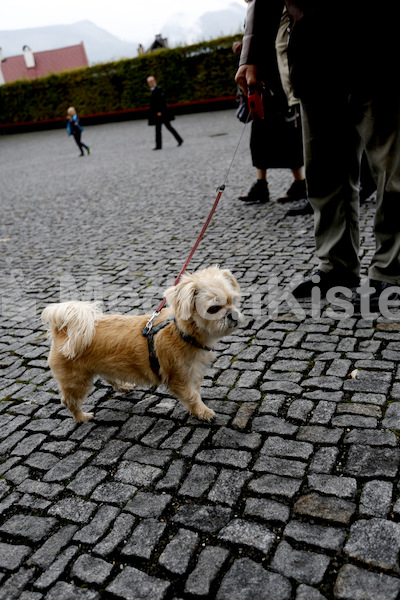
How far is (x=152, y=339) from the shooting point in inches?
120

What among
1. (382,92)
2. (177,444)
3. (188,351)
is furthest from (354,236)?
(177,444)

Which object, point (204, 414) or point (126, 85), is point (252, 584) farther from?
point (126, 85)

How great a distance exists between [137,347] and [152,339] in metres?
0.10

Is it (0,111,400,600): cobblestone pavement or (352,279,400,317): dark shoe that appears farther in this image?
(352,279,400,317): dark shoe

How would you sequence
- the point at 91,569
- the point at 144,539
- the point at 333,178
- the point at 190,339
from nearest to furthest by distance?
the point at 91,569
the point at 144,539
the point at 190,339
the point at 333,178

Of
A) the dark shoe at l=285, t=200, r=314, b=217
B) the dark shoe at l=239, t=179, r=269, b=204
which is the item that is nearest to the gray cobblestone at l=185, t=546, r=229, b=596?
the dark shoe at l=285, t=200, r=314, b=217

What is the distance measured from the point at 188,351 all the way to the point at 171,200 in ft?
21.7

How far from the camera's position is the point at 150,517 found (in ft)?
7.72

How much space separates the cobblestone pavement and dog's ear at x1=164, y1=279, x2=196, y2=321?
2.36 ft

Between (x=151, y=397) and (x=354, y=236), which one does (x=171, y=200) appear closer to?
(x=354, y=236)

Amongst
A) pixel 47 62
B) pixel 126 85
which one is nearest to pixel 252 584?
pixel 126 85

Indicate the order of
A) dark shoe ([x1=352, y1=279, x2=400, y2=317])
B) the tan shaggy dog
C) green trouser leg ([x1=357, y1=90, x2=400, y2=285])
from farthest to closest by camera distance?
dark shoe ([x1=352, y1=279, x2=400, y2=317]) → green trouser leg ([x1=357, y1=90, x2=400, y2=285]) → the tan shaggy dog

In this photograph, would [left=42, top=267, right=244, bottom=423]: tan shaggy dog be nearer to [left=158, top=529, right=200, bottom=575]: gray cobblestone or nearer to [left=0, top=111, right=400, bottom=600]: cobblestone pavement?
[left=0, top=111, right=400, bottom=600]: cobblestone pavement

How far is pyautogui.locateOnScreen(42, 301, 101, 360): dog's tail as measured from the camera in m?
2.98
